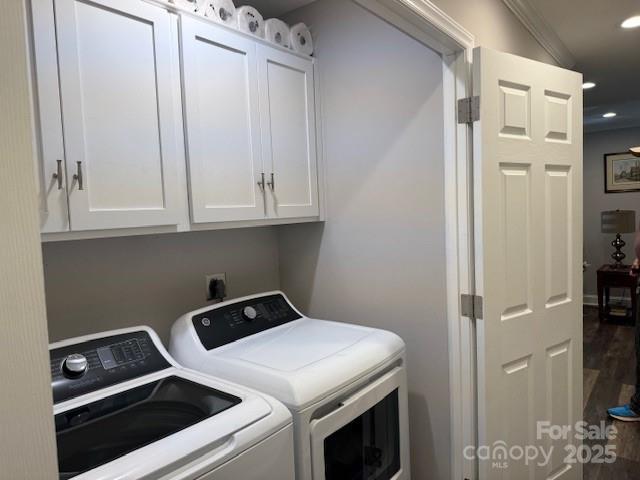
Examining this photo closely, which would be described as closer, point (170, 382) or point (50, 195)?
point (50, 195)

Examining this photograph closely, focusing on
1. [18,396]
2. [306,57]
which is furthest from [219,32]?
[18,396]

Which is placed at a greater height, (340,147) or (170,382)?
(340,147)

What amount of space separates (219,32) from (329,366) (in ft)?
4.20

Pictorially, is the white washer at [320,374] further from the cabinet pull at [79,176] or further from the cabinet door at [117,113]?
the cabinet pull at [79,176]

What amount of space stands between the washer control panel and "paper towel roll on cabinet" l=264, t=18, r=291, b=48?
130cm

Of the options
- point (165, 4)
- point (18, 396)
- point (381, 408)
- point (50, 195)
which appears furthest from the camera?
point (381, 408)

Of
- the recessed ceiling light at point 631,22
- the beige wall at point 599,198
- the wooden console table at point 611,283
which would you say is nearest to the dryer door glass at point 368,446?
the recessed ceiling light at point 631,22

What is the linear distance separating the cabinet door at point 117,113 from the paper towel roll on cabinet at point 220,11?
19 cm

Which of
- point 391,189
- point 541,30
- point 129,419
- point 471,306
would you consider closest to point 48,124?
point 129,419

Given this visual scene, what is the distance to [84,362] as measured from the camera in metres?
1.37

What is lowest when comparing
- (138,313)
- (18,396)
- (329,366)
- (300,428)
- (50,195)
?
(300,428)

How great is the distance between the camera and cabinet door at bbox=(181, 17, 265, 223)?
161 cm

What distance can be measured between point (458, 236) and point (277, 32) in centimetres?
116

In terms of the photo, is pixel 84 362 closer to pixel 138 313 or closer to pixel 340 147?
pixel 138 313
